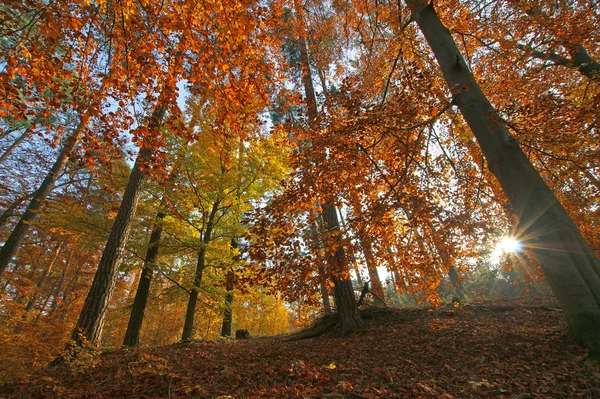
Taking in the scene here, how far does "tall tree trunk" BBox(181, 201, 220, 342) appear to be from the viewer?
779cm

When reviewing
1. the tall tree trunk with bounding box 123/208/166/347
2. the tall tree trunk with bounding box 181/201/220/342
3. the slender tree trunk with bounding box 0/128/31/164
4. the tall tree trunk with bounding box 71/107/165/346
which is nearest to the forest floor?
the tall tree trunk with bounding box 71/107/165/346

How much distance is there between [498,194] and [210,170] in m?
8.12

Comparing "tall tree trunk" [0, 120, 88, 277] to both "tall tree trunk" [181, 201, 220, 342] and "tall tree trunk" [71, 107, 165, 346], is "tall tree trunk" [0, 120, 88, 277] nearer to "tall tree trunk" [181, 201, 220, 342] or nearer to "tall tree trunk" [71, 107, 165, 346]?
"tall tree trunk" [71, 107, 165, 346]

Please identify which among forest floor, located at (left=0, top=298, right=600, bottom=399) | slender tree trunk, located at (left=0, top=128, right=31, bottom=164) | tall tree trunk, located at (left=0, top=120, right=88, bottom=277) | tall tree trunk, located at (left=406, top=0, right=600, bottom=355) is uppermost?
slender tree trunk, located at (left=0, top=128, right=31, bottom=164)

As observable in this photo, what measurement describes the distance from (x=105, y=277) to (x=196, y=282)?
107 inches

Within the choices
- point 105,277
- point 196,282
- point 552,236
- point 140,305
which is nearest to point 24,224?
point 140,305

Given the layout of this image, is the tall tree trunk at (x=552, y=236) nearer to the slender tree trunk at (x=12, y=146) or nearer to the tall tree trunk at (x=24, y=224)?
the tall tree trunk at (x=24, y=224)

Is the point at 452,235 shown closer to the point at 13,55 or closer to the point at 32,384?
the point at 32,384

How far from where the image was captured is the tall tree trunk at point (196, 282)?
307 inches

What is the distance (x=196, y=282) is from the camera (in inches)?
316

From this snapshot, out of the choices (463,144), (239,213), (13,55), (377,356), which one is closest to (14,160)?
(239,213)

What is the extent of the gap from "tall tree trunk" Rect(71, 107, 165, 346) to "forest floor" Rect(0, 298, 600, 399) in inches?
23.7

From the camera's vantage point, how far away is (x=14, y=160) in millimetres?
10977

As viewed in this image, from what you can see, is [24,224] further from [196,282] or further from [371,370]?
[371,370]
